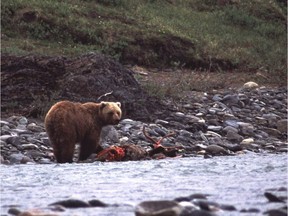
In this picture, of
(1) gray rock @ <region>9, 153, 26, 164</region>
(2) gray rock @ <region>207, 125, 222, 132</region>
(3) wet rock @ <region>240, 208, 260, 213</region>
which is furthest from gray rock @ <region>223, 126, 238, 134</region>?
(3) wet rock @ <region>240, 208, 260, 213</region>

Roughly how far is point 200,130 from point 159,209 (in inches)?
342

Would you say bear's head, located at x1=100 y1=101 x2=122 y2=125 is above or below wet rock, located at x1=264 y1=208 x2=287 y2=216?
below

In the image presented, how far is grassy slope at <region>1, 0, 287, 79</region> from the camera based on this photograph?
63.3 ft

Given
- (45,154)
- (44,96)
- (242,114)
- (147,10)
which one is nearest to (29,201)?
(45,154)

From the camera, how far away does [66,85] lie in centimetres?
1212

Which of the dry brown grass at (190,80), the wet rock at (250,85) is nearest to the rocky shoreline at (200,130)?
the dry brown grass at (190,80)

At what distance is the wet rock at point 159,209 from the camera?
8.82 feet

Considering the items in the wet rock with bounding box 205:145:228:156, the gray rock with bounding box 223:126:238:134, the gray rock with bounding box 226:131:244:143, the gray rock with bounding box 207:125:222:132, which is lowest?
the gray rock with bounding box 207:125:222:132

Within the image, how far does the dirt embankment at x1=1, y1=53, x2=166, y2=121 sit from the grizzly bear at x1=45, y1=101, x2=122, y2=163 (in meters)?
2.47

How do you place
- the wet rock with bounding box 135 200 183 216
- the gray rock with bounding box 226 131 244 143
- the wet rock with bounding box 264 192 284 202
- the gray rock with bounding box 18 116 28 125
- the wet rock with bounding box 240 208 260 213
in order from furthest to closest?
the gray rock with bounding box 226 131 244 143, the gray rock with bounding box 18 116 28 125, the wet rock with bounding box 264 192 284 202, the wet rock with bounding box 240 208 260 213, the wet rock with bounding box 135 200 183 216

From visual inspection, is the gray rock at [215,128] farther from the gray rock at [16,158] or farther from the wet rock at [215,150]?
the gray rock at [16,158]

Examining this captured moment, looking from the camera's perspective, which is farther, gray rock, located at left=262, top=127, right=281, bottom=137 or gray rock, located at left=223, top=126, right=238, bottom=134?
gray rock, located at left=262, top=127, right=281, bottom=137

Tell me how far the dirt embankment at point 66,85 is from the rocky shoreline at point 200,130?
1.66 feet

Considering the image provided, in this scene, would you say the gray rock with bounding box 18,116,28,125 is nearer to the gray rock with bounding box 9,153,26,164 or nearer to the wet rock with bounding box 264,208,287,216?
the gray rock with bounding box 9,153,26,164
